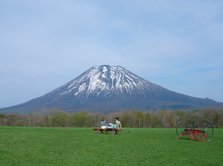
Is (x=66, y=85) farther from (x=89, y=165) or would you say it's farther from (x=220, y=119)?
(x=89, y=165)

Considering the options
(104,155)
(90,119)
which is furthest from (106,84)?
(104,155)

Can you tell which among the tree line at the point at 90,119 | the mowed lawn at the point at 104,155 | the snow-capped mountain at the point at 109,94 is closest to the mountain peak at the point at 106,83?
the snow-capped mountain at the point at 109,94

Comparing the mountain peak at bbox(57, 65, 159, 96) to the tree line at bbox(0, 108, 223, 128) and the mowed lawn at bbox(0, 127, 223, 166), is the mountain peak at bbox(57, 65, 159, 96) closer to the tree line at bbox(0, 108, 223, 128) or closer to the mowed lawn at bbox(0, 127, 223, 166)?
the tree line at bbox(0, 108, 223, 128)

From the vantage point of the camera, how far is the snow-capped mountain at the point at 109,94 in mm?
137625

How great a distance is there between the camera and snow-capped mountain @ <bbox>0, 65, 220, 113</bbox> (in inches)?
5418

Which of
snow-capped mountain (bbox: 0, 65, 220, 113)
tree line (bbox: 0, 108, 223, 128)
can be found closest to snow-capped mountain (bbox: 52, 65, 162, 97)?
snow-capped mountain (bbox: 0, 65, 220, 113)

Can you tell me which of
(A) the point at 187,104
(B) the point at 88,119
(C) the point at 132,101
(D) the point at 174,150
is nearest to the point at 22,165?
(D) the point at 174,150

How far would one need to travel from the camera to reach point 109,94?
16050cm

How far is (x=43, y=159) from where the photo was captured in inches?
397

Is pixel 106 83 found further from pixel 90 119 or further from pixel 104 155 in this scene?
pixel 104 155

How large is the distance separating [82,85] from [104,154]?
150 meters

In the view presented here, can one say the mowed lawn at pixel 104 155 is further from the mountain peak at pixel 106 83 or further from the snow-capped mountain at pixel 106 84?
the mountain peak at pixel 106 83

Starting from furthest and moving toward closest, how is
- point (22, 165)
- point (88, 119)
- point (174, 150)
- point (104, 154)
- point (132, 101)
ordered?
point (132, 101), point (88, 119), point (174, 150), point (104, 154), point (22, 165)

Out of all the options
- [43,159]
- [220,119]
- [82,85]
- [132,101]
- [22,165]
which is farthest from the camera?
[82,85]
